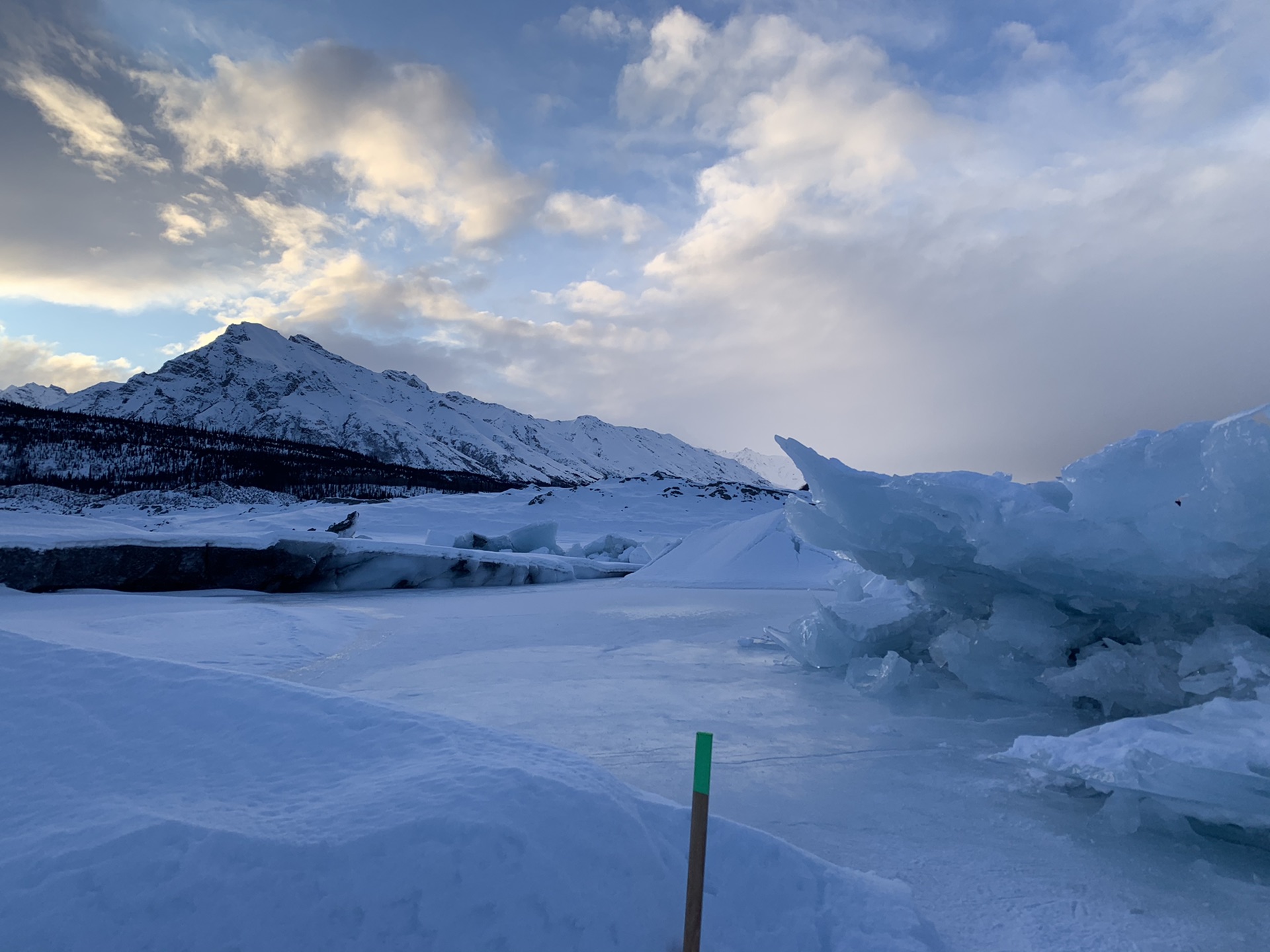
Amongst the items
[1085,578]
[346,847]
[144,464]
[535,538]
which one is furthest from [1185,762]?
[144,464]

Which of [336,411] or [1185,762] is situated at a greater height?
[336,411]

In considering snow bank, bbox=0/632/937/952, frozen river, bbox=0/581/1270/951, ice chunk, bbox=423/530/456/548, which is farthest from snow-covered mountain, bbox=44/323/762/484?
snow bank, bbox=0/632/937/952

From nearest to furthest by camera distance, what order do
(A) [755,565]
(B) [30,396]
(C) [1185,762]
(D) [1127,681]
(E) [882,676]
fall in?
(C) [1185,762] → (D) [1127,681] → (E) [882,676] → (A) [755,565] → (B) [30,396]

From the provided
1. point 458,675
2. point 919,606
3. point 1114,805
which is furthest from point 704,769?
point 919,606

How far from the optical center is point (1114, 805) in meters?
2.26

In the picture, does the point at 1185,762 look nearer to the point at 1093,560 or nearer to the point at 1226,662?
the point at 1226,662

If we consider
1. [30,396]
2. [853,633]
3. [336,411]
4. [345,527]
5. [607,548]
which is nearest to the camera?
[853,633]

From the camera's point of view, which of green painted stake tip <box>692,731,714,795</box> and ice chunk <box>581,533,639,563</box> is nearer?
green painted stake tip <box>692,731,714,795</box>

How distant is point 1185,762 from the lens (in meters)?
2.04

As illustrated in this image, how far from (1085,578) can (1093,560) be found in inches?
9.8

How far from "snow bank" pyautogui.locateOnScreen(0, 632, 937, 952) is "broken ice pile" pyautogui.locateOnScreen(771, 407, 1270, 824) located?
4.72 feet

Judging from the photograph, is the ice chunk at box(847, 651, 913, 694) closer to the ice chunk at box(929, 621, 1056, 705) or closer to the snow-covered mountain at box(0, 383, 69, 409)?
the ice chunk at box(929, 621, 1056, 705)

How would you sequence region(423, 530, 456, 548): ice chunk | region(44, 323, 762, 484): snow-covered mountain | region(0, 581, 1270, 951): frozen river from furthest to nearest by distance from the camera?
region(44, 323, 762, 484): snow-covered mountain < region(423, 530, 456, 548): ice chunk < region(0, 581, 1270, 951): frozen river

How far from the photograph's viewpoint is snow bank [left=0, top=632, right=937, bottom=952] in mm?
1260
